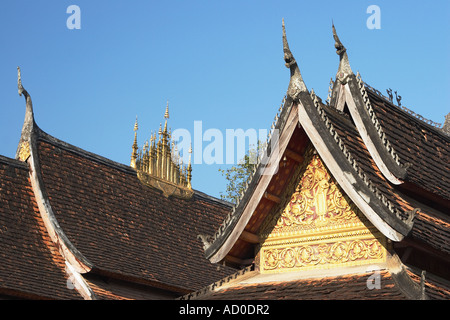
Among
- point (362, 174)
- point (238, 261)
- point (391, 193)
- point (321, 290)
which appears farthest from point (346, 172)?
point (238, 261)

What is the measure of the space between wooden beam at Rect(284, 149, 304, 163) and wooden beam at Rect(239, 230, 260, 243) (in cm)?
118

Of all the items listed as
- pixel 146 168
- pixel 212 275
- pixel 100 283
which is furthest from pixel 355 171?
pixel 146 168

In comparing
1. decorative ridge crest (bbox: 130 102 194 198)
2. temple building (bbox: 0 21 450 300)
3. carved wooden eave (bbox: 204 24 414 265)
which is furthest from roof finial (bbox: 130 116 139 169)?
carved wooden eave (bbox: 204 24 414 265)

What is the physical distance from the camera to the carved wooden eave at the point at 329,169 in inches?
388

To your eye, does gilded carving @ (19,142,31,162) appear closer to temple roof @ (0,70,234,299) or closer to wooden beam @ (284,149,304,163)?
temple roof @ (0,70,234,299)

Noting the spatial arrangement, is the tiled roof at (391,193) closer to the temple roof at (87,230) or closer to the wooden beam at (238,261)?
the wooden beam at (238,261)

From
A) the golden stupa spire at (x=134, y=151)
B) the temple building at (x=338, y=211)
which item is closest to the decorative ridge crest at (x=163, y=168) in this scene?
the golden stupa spire at (x=134, y=151)

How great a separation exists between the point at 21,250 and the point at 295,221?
7.84m

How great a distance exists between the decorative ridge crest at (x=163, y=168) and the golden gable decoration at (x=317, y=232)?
1163cm

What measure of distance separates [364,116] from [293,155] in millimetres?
1189

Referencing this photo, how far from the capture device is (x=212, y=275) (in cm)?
2022

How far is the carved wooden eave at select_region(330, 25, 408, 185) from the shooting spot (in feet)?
35.5
